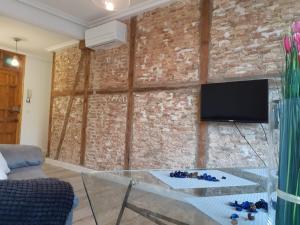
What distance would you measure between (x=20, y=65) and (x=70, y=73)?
209 centimetres

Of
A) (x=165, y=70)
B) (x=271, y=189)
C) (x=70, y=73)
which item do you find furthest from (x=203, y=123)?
(x=70, y=73)

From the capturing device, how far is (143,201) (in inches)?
59.2

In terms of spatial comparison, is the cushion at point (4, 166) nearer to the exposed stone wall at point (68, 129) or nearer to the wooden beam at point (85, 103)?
the wooden beam at point (85, 103)

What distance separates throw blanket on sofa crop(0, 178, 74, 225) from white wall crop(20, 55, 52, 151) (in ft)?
21.8

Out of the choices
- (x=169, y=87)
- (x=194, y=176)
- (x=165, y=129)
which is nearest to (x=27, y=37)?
(x=169, y=87)

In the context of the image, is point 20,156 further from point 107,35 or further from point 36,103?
point 36,103

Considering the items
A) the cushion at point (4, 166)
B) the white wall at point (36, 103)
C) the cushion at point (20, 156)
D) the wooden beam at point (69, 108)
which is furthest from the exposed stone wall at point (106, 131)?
the white wall at point (36, 103)

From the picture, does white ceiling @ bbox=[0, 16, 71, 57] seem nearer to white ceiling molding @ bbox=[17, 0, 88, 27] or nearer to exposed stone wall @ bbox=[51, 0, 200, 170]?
white ceiling molding @ bbox=[17, 0, 88, 27]

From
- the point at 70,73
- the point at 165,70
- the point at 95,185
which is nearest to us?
the point at 95,185

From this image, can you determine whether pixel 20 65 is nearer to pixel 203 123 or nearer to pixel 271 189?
pixel 203 123

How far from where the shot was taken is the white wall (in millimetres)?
6938

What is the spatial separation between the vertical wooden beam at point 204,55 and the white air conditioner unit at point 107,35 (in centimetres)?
166

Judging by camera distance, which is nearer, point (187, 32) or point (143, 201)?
point (143, 201)

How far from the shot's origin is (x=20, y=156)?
7.76ft
